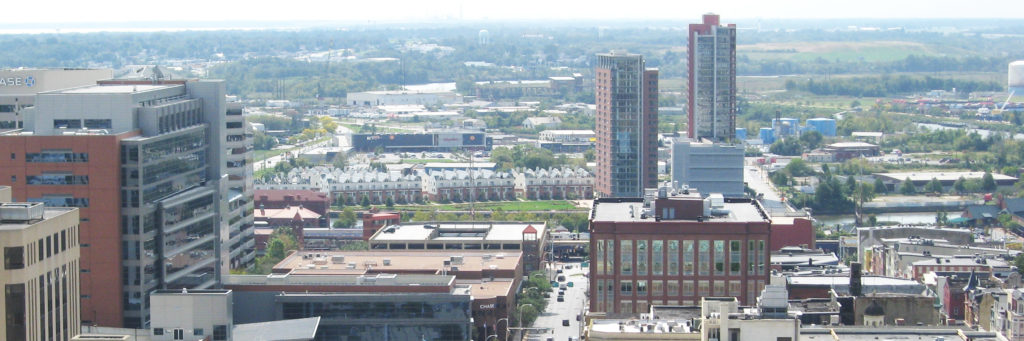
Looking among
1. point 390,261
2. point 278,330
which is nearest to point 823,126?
point 390,261

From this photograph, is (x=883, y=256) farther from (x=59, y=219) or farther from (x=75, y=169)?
(x=59, y=219)

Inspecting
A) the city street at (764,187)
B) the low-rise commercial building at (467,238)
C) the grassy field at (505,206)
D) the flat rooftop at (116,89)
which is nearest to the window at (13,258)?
the flat rooftop at (116,89)

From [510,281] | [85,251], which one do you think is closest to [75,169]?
[85,251]

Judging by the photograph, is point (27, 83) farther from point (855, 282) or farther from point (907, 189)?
point (907, 189)

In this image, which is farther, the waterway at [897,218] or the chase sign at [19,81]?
the waterway at [897,218]

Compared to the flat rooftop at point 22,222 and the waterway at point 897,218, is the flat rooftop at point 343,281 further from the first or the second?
the waterway at point 897,218

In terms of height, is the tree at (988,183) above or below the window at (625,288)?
below

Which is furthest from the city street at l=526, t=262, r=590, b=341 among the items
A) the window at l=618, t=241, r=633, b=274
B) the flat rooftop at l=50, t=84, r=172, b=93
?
the flat rooftop at l=50, t=84, r=172, b=93
